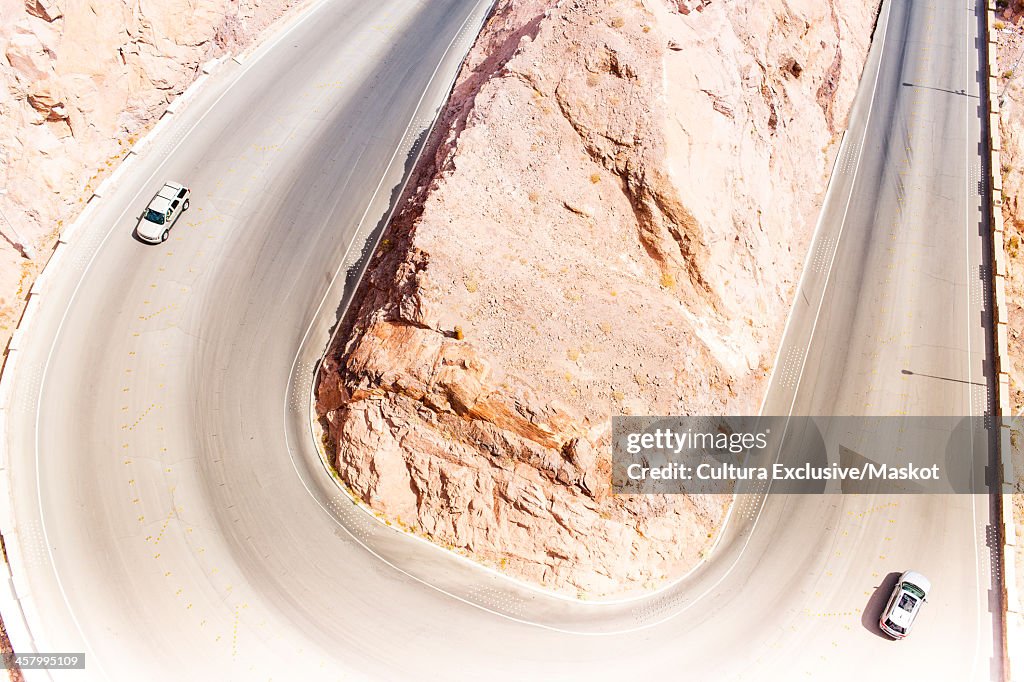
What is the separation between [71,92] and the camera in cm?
3312

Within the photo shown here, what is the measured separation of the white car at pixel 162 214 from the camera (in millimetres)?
31844

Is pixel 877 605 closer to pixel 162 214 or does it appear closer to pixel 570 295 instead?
pixel 570 295

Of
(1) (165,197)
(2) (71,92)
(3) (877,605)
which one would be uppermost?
(2) (71,92)

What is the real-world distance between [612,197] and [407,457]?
48.8 ft

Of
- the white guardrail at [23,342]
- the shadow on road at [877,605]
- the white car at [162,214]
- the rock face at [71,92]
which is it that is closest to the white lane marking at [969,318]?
the shadow on road at [877,605]

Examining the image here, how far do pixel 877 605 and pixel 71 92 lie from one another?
148 ft

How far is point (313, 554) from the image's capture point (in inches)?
1034

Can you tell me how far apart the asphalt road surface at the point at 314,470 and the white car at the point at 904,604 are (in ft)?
2.35

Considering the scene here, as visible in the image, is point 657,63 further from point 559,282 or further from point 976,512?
point 976,512

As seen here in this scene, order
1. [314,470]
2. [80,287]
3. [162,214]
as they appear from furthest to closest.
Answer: [162,214] < [80,287] < [314,470]

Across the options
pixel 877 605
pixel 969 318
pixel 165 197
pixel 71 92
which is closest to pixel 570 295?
pixel 877 605

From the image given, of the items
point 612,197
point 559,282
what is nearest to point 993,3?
point 612,197

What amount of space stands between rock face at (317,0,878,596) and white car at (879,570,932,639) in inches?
294

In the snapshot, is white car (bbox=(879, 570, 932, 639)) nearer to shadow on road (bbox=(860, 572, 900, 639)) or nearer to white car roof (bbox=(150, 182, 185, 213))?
shadow on road (bbox=(860, 572, 900, 639))
